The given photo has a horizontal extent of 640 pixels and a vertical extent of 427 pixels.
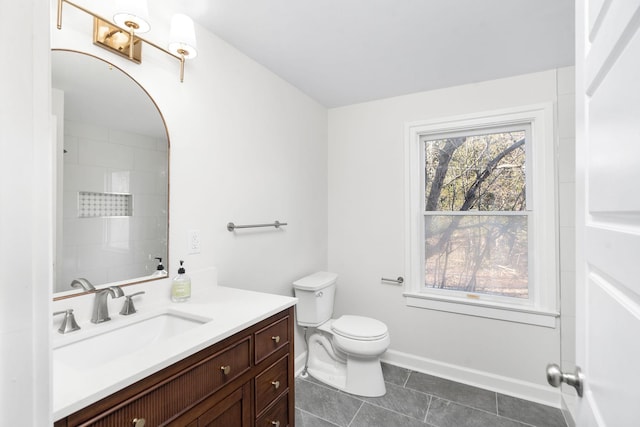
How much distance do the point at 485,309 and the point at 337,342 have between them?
1147 mm

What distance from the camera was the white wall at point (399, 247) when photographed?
2275 mm

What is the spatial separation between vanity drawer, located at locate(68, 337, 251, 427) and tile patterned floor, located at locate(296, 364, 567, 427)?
1.03m

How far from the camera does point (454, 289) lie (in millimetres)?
2609

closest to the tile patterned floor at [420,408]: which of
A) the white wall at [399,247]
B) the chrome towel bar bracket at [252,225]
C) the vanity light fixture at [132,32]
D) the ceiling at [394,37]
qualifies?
the white wall at [399,247]

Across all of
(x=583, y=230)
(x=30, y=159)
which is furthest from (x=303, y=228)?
(x=30, y=159)

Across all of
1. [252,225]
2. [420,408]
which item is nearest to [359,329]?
[420,408]

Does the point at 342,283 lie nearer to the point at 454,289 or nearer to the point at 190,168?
the point at 454,289

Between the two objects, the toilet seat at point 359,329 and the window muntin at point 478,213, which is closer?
the toilet seat at point 359,329

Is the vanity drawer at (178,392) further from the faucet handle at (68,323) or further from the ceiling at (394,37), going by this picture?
the ceiling at (394,37)

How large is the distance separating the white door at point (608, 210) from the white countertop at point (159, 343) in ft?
3.41

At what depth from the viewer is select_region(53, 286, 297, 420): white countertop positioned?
0.79 metres

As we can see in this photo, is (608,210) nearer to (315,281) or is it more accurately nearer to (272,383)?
(272,383)

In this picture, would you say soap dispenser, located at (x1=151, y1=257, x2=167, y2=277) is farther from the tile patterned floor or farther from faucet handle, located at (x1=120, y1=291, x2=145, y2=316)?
the tile patterned floor

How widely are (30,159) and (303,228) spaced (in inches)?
92.4
